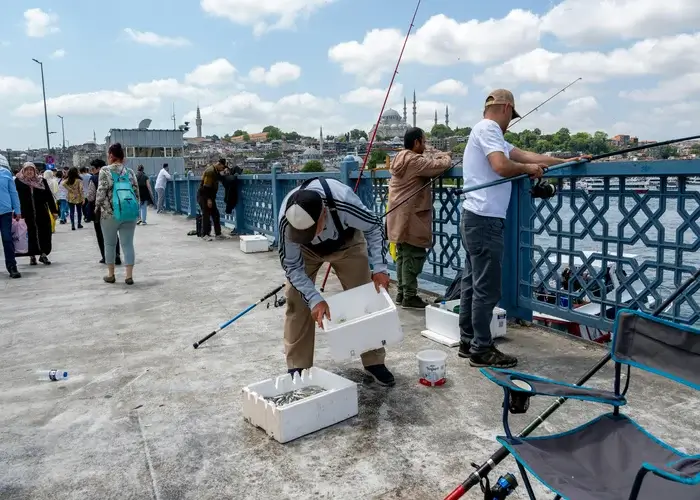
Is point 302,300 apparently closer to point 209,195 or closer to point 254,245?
point 254,245

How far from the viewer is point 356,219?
3.65 m

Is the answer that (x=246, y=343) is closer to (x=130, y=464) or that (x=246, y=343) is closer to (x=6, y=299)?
(x=130, y=464)

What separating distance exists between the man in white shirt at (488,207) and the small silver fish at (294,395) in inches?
51.5

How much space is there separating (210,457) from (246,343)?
6.54 ft

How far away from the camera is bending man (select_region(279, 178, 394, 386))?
3367mm

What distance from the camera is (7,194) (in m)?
8.48

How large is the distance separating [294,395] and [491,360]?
154 centimetres

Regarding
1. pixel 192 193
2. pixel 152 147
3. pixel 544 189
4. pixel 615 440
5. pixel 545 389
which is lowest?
pixel 615 440

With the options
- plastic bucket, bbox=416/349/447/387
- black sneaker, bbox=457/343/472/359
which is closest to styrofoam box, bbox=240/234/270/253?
black sneaker, bbox=457/343/472/359

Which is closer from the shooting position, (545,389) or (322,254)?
(545,389)

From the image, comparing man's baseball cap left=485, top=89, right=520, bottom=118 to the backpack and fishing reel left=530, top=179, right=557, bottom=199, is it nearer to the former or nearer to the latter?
fishing reel left=530, top=179, right=557, bottom=199

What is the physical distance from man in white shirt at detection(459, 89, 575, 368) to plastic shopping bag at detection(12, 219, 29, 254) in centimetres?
788

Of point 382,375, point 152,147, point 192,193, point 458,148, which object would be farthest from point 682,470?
point 152,147

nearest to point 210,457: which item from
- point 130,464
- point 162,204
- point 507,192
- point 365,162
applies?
point 130,464
